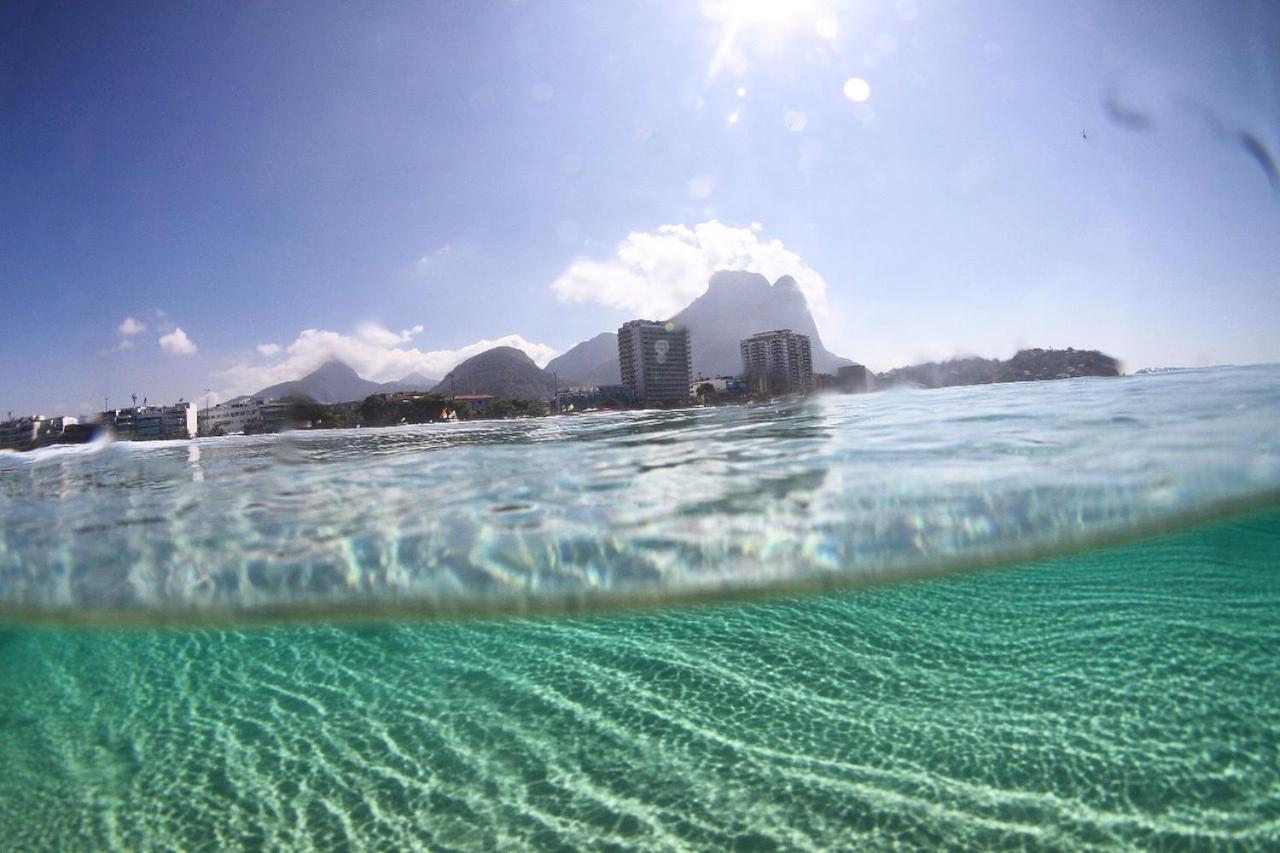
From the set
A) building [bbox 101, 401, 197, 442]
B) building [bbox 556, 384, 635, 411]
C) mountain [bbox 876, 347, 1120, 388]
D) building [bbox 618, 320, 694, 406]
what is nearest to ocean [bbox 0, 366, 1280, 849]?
mountain [bbox 876, 347, 1120, 388]

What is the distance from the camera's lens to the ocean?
2.93 metres

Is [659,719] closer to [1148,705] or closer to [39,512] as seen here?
[1148,705]

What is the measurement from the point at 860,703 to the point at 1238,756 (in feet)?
6.20

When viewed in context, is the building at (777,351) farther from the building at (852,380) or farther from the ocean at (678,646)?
the ocean at (678,646)

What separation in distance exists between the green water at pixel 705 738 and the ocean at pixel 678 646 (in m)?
0.02

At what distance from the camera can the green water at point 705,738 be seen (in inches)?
109

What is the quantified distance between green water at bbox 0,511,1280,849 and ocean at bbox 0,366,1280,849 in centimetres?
2

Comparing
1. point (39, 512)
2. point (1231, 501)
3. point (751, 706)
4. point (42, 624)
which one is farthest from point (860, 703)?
point (39, 512)

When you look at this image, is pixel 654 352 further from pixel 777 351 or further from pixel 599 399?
pixel 599 399

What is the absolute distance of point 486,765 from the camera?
3371 mm

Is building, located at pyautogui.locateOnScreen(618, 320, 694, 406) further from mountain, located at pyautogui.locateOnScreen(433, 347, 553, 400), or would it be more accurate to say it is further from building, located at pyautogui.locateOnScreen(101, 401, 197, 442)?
building, located at pyautogui.locateOnScreen(101, 401, 197, 442)

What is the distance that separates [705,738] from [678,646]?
1639 millimetres

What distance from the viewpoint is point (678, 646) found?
5.09m

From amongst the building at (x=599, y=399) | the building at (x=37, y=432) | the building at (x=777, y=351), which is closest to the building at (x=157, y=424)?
the building at (x=37, y=432)
